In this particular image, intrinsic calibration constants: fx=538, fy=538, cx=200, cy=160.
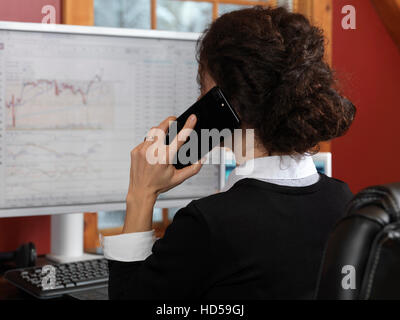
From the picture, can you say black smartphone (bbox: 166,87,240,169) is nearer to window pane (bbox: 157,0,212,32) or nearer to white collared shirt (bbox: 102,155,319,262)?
white collared shirt (bbox: 102,155,319,262)

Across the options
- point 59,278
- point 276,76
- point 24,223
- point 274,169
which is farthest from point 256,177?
point 24,223

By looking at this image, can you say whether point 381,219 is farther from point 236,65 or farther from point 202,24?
point 202,24

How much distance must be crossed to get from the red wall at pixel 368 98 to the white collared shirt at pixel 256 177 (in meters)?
1.15

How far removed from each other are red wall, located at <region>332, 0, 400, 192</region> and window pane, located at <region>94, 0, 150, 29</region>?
691 millimetres

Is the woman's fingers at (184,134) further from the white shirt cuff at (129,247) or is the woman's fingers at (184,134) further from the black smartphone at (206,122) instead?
the white shirt cuff at (129,247)

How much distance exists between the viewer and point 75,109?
1208 millimetres

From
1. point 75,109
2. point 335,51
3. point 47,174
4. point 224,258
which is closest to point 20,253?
point 47,174

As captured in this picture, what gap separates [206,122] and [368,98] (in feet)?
3.98

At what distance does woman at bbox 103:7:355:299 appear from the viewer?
2.31 ft

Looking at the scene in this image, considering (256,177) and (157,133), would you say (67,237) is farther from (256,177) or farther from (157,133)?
(256,177)

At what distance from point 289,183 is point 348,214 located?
0.79 ft

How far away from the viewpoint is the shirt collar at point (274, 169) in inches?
30.7

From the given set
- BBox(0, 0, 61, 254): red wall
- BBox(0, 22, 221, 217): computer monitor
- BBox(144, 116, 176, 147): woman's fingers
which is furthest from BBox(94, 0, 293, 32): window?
BBox(144, 116, 176, 147): woman's fingers

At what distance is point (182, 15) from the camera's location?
1.65 m
